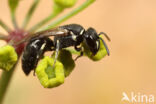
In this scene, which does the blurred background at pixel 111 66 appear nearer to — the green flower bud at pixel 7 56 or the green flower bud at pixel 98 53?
the green flower bud at pixel 98 53

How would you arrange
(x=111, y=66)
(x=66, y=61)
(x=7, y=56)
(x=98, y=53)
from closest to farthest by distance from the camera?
(x=7, y=56) → (x=66, y=61) → (x=98, y=53) → (x=111, y=66)

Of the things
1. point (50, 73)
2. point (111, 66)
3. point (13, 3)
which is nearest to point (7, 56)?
point (50, 73)

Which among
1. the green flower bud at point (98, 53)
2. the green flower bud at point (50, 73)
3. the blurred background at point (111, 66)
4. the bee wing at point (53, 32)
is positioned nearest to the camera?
the green flower bud at point (50, 73)

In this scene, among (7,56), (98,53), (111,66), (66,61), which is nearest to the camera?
(7,56)

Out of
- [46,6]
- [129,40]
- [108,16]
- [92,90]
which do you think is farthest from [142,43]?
[46,6]

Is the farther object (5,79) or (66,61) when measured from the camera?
(5,79)

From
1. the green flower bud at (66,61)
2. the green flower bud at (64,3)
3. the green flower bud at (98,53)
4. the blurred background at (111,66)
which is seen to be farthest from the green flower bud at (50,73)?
the blurred background at (111,66)

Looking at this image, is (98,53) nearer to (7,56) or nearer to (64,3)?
(64,3)
